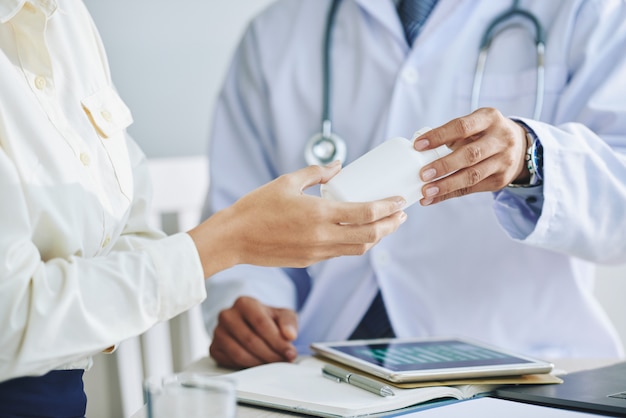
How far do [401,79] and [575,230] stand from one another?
386 millimetres

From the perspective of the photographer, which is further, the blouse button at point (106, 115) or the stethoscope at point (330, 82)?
the stethoscope at point (330, 82)

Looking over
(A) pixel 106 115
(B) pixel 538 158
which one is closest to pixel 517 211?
(B) pixel 538 158

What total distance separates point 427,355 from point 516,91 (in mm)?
507

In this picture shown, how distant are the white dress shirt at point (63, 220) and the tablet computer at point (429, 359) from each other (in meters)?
0.23

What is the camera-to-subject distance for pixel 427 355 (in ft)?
3.14

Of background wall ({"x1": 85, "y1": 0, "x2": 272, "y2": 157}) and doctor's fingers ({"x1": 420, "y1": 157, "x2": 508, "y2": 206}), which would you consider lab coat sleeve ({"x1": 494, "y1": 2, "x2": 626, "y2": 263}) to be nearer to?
doctor's fingers ({"x1": 420, "y1": 157, "x2": 508, "y2": 206})

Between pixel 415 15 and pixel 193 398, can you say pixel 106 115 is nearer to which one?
pixel 193 398

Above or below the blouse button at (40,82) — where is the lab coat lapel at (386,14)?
above

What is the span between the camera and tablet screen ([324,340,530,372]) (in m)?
0.90

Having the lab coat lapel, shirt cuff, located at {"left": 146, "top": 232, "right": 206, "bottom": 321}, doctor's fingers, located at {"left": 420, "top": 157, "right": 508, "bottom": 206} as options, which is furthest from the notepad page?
the lab coat lapel

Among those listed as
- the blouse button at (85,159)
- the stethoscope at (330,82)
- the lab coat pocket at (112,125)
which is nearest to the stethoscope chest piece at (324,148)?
the stethoscope at (330,82)

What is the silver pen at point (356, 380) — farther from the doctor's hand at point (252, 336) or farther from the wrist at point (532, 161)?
the wrist at point (532, 161)

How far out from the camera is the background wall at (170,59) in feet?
5.79

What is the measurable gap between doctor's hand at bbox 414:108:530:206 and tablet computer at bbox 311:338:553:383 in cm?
18
